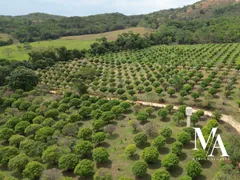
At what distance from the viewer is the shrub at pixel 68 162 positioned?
72.5 feet

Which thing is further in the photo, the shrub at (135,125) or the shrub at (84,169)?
A: the shrub at (135,125)

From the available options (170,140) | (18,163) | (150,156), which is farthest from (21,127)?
(170,140)

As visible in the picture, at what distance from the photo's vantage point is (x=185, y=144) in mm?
25859

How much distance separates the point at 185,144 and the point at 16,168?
1792 centimetres

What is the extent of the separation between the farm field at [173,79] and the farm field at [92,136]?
5.31m

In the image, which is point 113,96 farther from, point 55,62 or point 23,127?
point 55,62

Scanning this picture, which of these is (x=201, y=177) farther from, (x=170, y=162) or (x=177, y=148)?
(x=177, y=148)

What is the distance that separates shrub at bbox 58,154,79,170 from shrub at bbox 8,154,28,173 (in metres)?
3.79


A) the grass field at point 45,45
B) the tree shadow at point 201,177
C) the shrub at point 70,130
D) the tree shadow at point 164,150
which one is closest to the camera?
the tree shadow at point 201,177

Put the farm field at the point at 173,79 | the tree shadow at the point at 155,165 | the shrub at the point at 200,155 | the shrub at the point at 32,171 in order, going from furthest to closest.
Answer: the farm field at the point at 173,79, the tree shadow at the point at 155,165, the shrub at the point at 200,155, the shrub at the point at 32,171

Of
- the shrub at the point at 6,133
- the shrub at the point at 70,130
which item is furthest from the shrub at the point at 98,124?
the shrub at the point at 6,133

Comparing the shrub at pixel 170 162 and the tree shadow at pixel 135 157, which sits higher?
Result: the shrub at pixel 170 162

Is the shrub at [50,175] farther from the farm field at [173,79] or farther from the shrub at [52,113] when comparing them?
the farm field at [173,79]

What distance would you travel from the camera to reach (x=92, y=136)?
2720 centimetres
